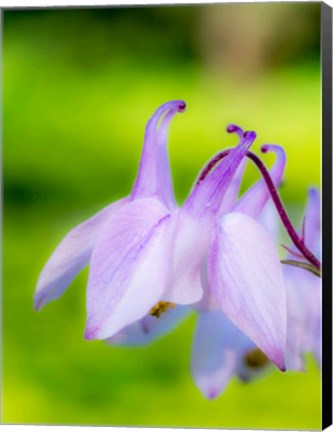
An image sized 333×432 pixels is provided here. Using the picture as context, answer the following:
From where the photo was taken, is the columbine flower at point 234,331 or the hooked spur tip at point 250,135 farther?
the hooked spur tip at point 250,135

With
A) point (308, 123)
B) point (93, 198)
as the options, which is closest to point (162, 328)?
point (93, 198)

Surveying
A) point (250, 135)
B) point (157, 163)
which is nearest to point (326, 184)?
point (250, 135)

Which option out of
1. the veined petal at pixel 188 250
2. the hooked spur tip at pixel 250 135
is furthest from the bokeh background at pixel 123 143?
the veined petal at pixel 188 250

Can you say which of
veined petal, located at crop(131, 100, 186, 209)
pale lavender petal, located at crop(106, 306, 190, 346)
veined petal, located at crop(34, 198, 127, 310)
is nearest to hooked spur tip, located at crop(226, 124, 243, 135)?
veined petal, located at crop(131, 100, 186, 209)

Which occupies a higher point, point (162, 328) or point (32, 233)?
point (32, 233)

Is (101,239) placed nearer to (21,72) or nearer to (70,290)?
(70,290)

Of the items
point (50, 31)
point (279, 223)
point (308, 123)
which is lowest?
point (279, 223)

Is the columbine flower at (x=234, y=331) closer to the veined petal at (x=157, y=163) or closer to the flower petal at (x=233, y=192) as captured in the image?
the flower petal at (x=233, y=192)
